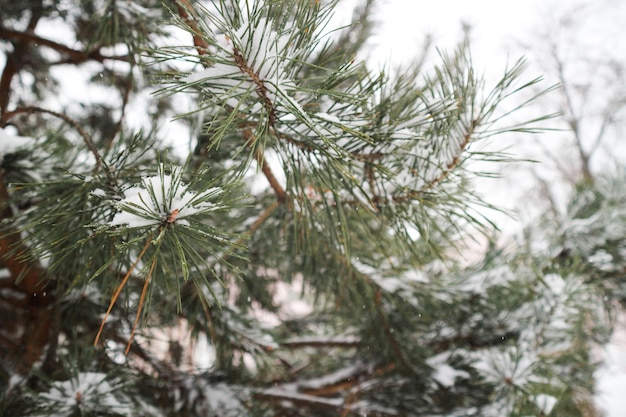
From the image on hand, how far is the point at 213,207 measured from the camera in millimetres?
461

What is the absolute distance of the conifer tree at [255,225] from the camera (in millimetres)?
514

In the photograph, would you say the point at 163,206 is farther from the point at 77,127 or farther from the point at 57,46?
the point at 57,46

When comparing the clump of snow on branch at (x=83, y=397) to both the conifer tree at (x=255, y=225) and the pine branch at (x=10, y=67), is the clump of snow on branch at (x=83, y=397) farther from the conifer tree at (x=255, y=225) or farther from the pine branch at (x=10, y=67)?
the pine branch at (x=10, y=67)

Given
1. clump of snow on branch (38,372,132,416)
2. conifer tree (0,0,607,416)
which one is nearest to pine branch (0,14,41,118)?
conifer tree (0,0,607,416)

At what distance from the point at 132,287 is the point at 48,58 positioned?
4.31 feet

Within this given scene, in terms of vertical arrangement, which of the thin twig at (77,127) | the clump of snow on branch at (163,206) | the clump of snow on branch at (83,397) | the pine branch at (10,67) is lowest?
the clump of snow on branch at (83,397)

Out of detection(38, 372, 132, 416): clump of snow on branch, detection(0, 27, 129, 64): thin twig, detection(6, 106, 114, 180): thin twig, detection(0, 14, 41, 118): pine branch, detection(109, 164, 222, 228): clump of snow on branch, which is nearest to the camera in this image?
detection(109, 164, 222, 228): clump of snow on branch

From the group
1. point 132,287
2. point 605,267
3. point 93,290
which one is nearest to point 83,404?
point 132,287

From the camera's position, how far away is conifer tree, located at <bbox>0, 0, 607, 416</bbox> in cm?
51

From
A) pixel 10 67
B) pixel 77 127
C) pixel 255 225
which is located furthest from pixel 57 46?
pixel 255 225

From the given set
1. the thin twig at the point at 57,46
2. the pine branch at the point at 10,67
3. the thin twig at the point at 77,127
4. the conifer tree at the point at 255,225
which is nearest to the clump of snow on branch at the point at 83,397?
the conifer tree at the point at 255,225

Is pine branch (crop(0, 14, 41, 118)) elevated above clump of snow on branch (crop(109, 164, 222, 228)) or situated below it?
above

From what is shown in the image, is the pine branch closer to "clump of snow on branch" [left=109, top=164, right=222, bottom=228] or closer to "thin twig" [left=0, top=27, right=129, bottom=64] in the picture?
"thin twig" [left=0, top=27, right=129, bottom=64]

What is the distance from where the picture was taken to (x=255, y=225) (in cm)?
104
